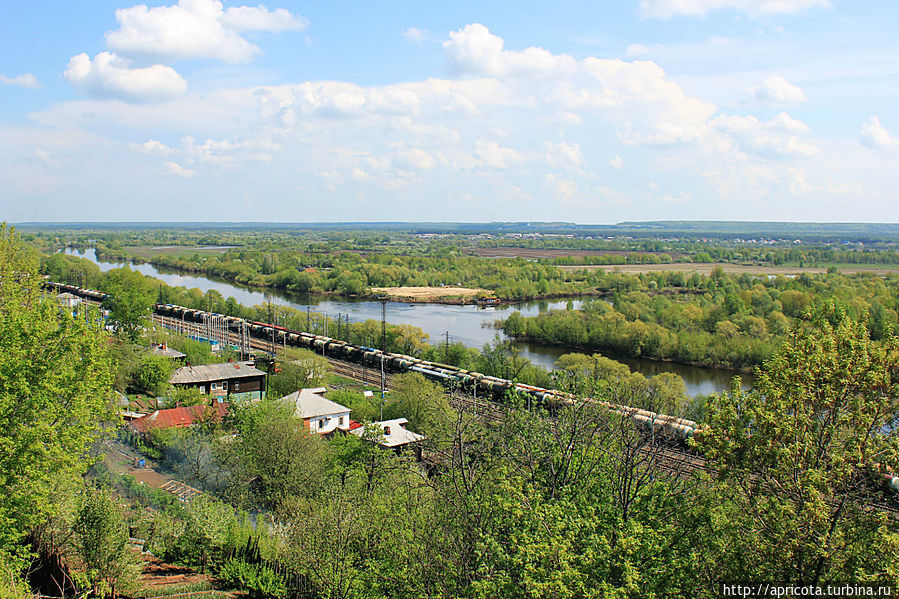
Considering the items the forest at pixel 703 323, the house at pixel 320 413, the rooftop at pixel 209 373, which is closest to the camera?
the house at pixel 320 413

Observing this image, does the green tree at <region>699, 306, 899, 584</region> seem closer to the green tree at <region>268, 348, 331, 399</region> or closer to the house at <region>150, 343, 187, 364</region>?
the green tree at <region>268, 348, 331, 399</region>

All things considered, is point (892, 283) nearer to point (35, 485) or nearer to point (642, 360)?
point (642, 360)

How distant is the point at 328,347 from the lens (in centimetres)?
4081

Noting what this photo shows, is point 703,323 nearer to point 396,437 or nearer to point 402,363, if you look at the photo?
point 402,363

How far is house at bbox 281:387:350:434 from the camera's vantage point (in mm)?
19328

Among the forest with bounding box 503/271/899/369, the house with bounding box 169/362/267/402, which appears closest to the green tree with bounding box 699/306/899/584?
the house with bounding box 169/362/267/402

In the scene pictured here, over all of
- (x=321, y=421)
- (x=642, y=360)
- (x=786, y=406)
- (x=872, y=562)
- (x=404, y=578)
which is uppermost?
(x=786, y=406)

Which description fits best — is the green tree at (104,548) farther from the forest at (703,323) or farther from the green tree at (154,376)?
the forest at (703,323)

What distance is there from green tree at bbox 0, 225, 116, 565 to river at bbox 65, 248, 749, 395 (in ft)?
100

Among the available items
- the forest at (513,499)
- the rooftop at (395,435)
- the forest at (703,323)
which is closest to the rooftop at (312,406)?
the rooftop at (395,435)

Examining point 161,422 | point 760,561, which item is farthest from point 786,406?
point 161,422

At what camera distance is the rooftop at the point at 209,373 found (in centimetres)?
2375

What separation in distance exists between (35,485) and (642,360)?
39.5m

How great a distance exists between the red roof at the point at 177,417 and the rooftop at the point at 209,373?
14.2 ft
